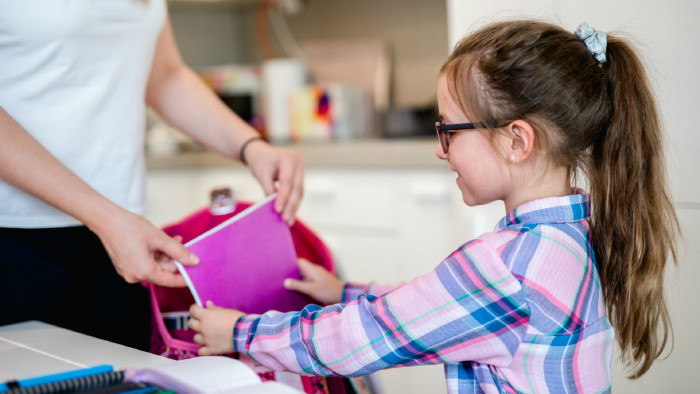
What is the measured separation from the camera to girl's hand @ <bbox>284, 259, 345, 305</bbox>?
1091 mm

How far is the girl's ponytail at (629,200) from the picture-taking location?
3.04 ft

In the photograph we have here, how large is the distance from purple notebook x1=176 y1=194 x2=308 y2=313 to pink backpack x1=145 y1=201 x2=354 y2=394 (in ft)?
0.22

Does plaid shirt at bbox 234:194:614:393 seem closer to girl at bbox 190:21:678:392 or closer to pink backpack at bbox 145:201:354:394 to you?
girl at bbox 190:21:678:392

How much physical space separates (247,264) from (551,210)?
0.42m

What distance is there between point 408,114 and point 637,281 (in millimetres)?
1539

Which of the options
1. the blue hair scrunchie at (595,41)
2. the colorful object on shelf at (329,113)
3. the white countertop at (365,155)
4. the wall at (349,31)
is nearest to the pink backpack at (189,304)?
the blue hair scrunchie at (595,41)

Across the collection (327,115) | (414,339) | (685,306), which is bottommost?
(685,306)

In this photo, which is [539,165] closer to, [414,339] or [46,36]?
[414,339]

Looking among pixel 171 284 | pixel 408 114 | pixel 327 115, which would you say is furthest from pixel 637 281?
pixel 327 115

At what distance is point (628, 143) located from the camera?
36.8 inches

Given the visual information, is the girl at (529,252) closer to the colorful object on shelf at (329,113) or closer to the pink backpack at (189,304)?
the pink backpack at (189,304)

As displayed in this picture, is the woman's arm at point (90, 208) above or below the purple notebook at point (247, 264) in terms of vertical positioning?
above

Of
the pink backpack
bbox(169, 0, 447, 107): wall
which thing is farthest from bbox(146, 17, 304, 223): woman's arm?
bbox(169, 0, 447, 107): wall

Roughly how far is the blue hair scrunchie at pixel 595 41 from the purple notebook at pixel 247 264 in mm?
483
